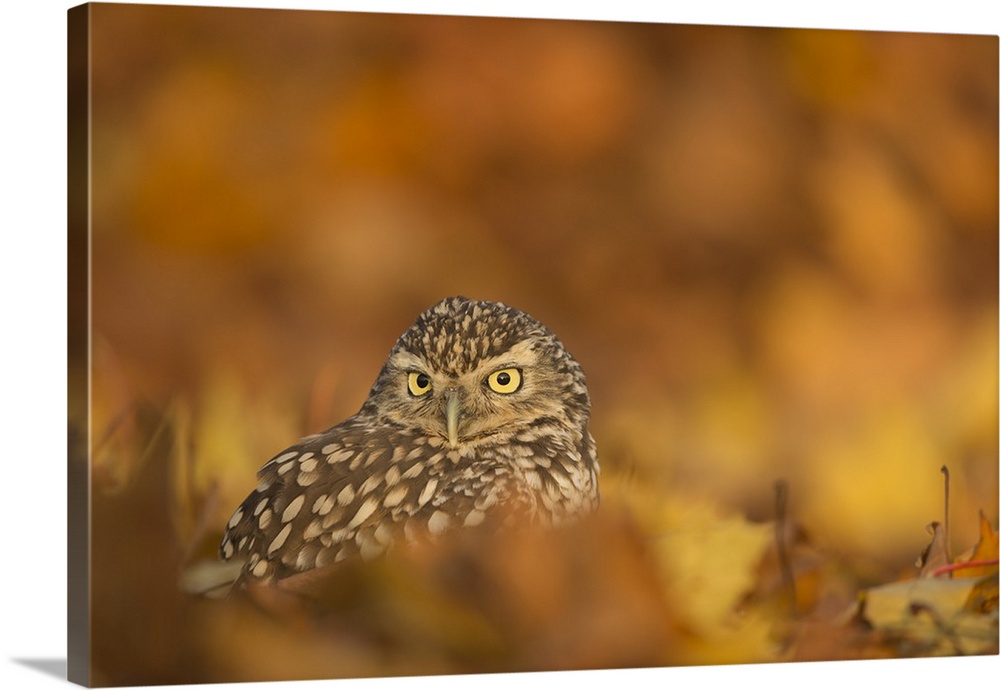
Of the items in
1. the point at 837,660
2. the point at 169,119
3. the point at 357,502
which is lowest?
the point at 837,660

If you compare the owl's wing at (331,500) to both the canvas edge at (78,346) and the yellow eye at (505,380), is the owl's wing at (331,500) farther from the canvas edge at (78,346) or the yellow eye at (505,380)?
the canvas edge at (78,346)

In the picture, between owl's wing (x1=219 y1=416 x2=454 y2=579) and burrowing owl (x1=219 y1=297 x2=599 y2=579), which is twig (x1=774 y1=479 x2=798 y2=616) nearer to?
burrowing owl (x1=219 y1=297 x2=599 y2=579)

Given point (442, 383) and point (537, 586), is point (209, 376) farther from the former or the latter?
point (537, 586)

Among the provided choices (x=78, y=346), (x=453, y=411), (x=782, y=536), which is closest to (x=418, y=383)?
(x=453, y=411)

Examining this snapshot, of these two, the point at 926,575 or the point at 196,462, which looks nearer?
the point at 196,462

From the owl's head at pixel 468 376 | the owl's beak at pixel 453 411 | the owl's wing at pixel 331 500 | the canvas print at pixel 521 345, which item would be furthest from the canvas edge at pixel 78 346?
the owl's beak at pixel 453 411

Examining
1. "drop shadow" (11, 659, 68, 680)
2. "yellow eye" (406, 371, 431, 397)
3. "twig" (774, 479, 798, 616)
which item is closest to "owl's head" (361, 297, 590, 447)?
"yellow eye" (406, 371, 431, 397)

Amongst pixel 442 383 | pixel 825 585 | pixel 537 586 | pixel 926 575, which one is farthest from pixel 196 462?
pixel 926 575
